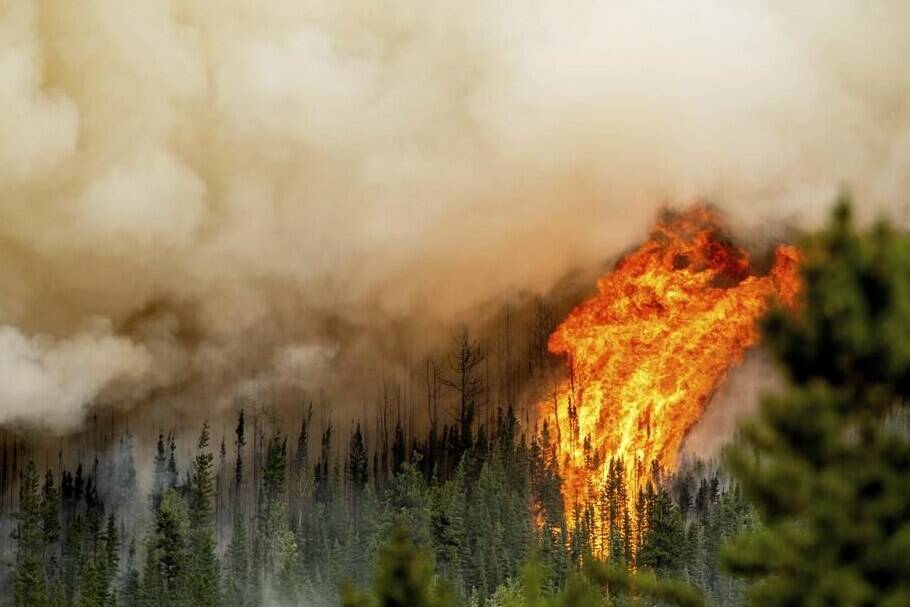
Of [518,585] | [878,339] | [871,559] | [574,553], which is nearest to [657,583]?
[871,559]

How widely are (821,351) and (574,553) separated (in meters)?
174

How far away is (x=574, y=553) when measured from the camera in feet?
651

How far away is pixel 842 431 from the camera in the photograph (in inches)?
1098

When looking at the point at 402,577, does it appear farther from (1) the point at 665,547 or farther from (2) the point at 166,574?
(2) the point at 166,574

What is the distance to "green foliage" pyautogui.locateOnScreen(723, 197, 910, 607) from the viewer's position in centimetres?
2764

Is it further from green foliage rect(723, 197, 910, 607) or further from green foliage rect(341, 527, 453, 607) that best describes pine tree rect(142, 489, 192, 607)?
green foliage rect(723, 197, 910, 607)

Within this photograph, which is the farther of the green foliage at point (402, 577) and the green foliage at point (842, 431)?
the green foliage at point (402, 577)

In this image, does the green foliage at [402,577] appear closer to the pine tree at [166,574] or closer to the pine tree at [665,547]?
the pine tree at [166,574]

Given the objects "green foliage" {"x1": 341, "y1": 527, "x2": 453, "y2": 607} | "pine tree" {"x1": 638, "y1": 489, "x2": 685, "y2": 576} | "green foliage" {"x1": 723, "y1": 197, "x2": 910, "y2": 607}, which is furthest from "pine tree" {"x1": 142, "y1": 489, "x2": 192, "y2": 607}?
"green foliage" {"x1": 723, "y1": 197, "x2": 910, "y2": 607}

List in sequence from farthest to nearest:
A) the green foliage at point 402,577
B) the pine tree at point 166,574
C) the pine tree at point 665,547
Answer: the pine tree at point 665,547 → the pine tree at point 166,574 → the green foliage at point 402,577

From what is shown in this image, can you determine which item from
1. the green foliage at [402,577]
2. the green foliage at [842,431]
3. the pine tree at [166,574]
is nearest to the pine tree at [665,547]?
the pine tree at [166,574]

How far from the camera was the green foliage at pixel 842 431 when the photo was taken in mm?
27641

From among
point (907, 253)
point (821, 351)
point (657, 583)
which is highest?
point (907, 253)

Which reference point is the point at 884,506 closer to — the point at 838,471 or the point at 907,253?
the point at 838,471
